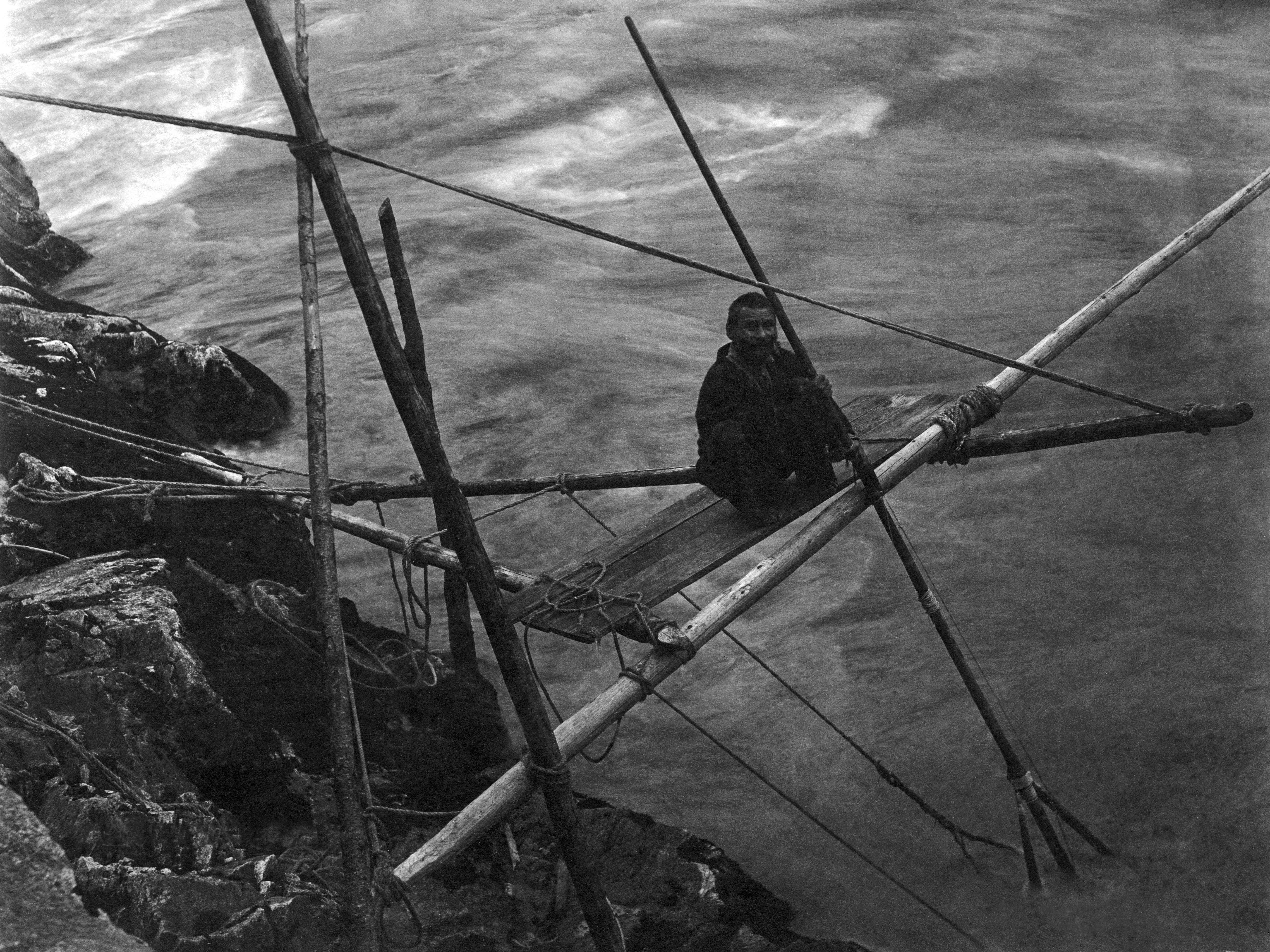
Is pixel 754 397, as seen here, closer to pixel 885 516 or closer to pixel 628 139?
pixel 885 516

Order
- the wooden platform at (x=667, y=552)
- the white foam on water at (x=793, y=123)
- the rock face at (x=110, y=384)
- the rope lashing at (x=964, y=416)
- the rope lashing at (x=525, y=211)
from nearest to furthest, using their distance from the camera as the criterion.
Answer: the rope lashing at (x=525, y=211) → the wooden platform at (x=667, y=552) → the rope lashing at (x=964, y=416) → the rock face at (x=110, y=384) → the white foam on water at (x=793, y=123)

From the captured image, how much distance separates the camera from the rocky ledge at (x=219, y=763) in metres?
5.40

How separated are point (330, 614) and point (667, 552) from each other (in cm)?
157

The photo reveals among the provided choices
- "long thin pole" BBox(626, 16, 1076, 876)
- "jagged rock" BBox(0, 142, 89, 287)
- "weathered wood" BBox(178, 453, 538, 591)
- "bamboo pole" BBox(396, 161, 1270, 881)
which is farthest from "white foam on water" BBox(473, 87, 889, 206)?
"long thin pole" BBox(626, 16, 1076, 876)

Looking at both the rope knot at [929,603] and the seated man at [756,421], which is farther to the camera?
the rope knot at [929,603]

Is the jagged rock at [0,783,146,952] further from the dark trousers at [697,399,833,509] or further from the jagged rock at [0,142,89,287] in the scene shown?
the jagged rock at [0,142,89,287]

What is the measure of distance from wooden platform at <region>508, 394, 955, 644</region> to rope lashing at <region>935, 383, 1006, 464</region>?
0.09 meters

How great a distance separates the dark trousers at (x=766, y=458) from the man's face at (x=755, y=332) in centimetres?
27

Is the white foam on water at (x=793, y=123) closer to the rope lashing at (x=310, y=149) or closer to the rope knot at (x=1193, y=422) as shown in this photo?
the rope knot at (x=1193, y=422)

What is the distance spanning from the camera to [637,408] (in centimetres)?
1155

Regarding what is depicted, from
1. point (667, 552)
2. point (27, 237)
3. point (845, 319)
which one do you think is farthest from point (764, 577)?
point (27, 237)

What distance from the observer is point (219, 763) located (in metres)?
6.52

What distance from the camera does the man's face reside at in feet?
17.1

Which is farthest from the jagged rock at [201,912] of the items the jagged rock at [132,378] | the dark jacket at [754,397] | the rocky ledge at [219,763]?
the jagged rock at [132,378]
